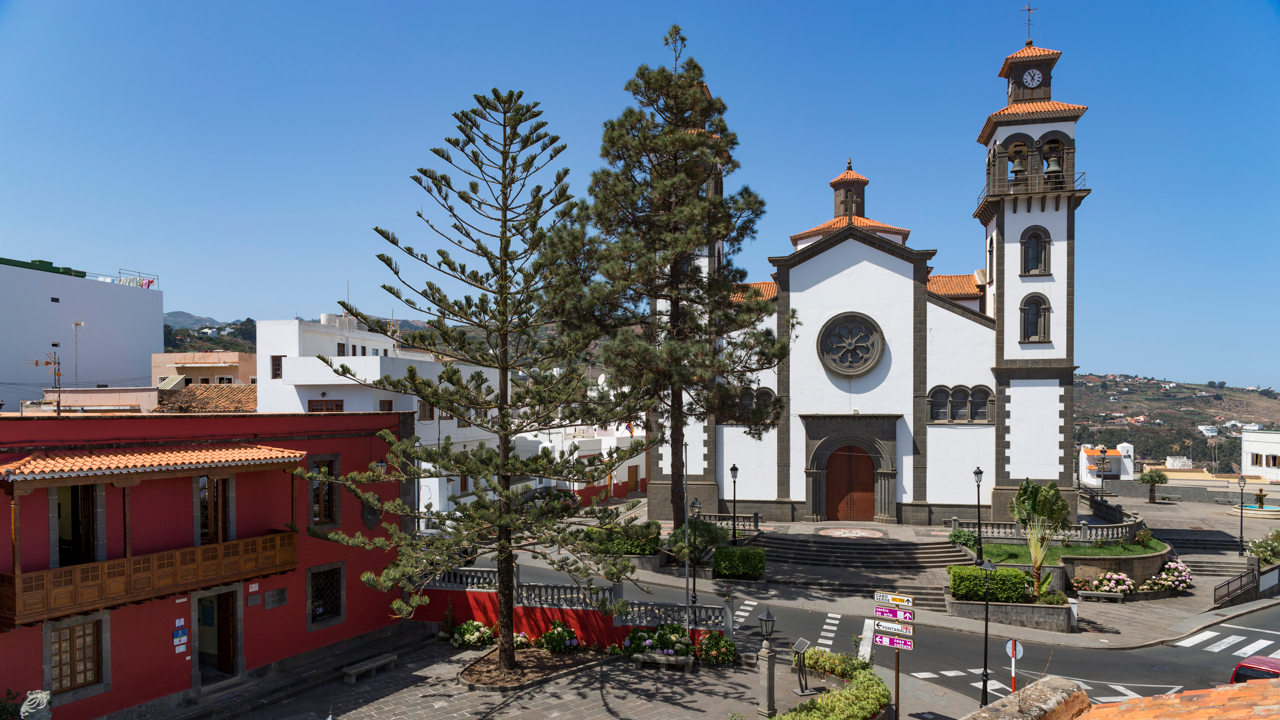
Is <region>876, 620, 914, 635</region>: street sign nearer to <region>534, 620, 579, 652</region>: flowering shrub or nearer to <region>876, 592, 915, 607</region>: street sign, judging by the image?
<region>876, 592, 915, 607</region>: street sign

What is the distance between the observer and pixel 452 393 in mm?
16219

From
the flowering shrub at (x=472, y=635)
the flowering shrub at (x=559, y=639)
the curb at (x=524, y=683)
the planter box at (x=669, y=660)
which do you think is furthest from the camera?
the flowering shrub at (x=472, y=635)

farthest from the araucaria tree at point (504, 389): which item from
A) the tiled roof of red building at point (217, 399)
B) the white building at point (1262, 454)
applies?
the white building at point (1262, 454)

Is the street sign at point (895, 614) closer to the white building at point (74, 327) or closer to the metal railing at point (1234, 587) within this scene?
the metal railing at point (1234, 587)

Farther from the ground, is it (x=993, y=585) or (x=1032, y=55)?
(x=1032, y=55)

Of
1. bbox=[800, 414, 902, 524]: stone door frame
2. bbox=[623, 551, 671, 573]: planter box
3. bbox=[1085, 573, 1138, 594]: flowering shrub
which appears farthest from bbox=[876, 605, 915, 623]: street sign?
bbox=[800, 414, 902, 524]: stone door frame

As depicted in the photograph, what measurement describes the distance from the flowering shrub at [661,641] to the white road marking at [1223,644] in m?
14.7

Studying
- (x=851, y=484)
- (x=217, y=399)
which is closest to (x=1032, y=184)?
(x=851, y=484)

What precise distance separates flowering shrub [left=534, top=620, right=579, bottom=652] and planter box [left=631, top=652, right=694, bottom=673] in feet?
6.06

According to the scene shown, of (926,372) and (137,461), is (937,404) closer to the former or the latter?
(926,372)

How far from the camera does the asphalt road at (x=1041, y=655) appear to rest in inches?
669

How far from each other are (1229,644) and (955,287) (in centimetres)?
1921

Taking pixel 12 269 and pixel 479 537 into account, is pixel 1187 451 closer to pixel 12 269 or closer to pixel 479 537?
pixel 479 537

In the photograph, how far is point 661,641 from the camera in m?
17.0
